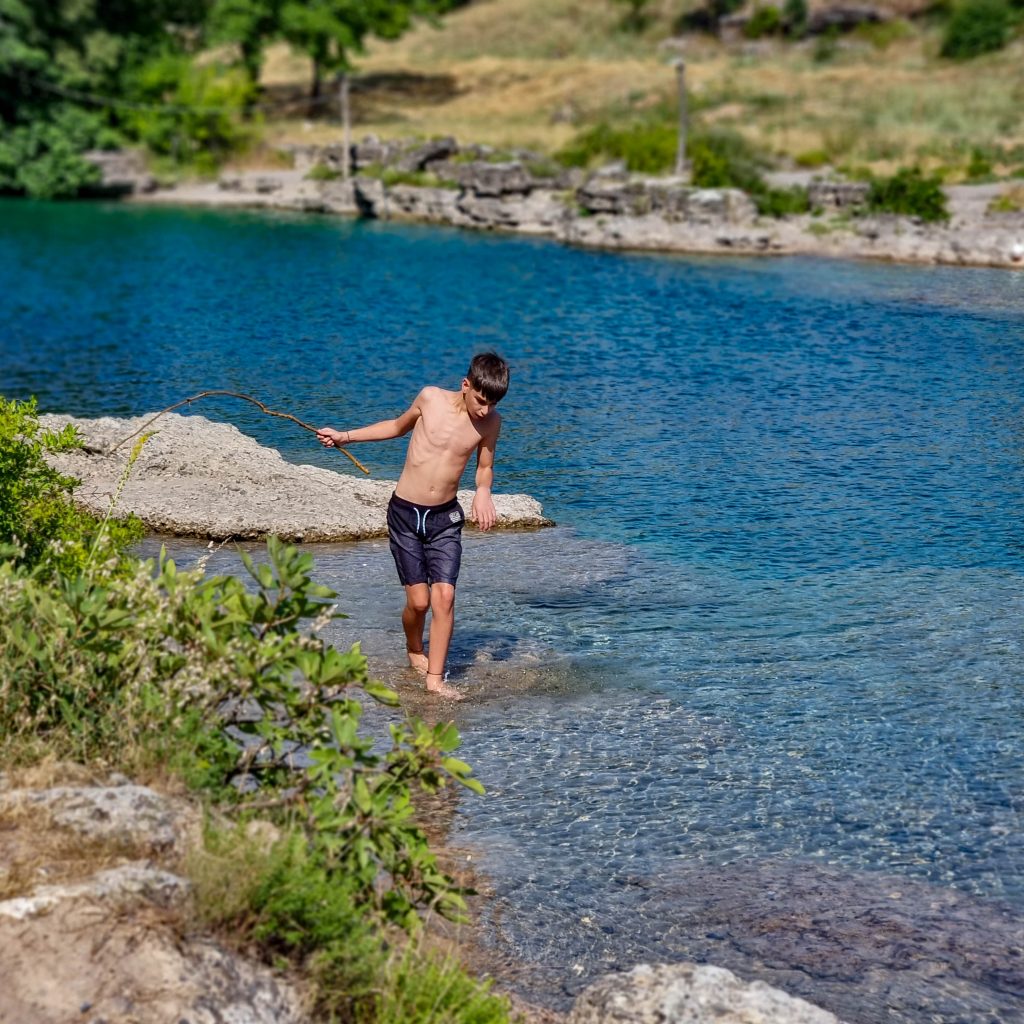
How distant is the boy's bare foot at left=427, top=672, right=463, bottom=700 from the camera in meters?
9.13

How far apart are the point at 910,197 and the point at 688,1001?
30.1m

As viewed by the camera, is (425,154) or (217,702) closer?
(217,702)

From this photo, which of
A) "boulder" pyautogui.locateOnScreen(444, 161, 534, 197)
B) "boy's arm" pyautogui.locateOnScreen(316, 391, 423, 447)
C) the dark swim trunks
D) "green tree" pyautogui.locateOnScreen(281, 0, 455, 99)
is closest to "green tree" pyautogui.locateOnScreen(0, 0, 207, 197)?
"green tree" pyautogui.locateOnScreen(281, 0, 455, 99)

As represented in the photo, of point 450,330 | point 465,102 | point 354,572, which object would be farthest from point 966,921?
point 465,102

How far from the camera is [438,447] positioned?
28.8ft

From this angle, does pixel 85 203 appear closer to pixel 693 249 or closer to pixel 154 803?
pixel 693 249

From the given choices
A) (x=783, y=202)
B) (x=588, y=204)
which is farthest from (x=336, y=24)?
(x=783, y=202)

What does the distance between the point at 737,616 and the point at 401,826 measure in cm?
586

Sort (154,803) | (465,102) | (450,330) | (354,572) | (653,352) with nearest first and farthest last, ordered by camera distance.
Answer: (154,803)
(354,572)
(653,352)
(450,330)
(465,102)

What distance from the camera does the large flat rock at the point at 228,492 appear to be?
12484 millimetres

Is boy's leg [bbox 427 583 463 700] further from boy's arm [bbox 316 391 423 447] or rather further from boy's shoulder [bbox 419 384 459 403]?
boy's shoulder [bbox 419 384 459 403]

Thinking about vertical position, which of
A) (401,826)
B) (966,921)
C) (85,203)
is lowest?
(85,203)

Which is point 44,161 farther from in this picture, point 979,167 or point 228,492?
point 228,492

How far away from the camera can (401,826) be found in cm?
540
